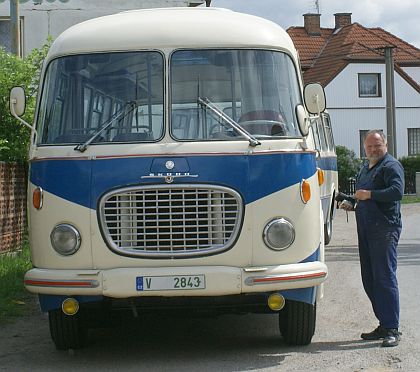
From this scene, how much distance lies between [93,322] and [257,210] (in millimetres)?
2046

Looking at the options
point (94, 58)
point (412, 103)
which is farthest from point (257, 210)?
point (412, 103)

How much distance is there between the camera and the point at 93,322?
9.18 meters

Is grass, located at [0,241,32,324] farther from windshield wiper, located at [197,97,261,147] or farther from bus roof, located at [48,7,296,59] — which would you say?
windshield wiper, located at [197,97,261,147]

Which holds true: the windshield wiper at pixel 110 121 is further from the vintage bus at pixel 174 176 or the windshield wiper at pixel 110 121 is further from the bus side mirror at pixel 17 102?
the bus side mirror at pixel 17 102

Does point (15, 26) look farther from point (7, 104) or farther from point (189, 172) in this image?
point (189, 172)

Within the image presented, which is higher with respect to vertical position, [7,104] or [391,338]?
[7,104]

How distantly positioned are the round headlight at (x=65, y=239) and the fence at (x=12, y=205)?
7.28m

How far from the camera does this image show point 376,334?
898 cm

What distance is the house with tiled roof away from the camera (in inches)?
2389

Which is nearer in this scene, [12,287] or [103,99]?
[103,99]

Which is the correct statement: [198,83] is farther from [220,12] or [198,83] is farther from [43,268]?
[43,268]

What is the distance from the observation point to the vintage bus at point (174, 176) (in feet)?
26.5

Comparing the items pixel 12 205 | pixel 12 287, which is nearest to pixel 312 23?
pixel 12 205

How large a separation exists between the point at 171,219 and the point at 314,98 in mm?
1687
